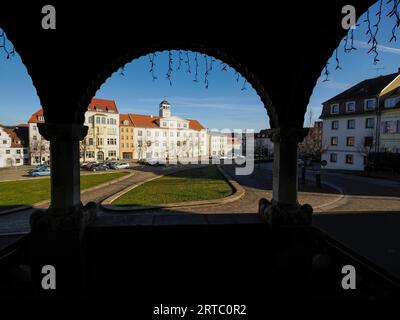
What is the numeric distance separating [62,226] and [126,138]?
177ft

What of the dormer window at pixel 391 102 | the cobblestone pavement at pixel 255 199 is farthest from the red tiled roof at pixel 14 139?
the dormer window at pixel 391 102

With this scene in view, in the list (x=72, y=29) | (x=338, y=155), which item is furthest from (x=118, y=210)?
(x=338, y=155)

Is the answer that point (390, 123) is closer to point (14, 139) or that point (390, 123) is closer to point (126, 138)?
point (126, 138)

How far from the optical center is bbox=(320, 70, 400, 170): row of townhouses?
2655 centimetres

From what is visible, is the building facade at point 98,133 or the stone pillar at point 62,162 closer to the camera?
the stone pillar at point 62,162

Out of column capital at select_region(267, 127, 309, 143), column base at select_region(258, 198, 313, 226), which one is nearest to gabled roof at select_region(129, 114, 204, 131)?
column capital at select_region(267, 127, 309, 143)

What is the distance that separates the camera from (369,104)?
1127 inches

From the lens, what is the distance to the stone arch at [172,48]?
3.57 metres

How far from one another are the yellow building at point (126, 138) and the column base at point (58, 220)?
173 ft

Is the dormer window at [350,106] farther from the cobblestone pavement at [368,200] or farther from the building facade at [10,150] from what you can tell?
the building facade at [10,150]

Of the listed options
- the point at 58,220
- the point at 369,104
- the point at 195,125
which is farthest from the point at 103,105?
the point at 58,220

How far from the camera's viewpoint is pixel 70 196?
141 inches
